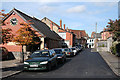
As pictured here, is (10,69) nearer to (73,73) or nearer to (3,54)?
(73,73)

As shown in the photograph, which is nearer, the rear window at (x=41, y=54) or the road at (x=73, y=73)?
the road at (x=73, y=73)

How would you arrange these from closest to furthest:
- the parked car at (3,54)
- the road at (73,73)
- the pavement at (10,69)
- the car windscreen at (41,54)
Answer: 1. the road at (73,73)
2. the pavement at (10,69)
3. the car windscreen at (41,54)
4. the parked car at (3,54)

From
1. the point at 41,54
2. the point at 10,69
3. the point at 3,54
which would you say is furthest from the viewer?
the point at 3,54

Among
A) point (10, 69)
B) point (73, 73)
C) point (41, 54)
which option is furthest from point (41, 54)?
point (73, 73)

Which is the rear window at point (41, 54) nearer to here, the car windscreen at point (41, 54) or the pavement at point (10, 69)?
the car windscreen at point (41, 54)

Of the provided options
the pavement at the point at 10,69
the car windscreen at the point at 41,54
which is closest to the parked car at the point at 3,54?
the pavement at the point at 10,69

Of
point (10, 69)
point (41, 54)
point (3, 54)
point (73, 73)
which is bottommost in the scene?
point (73, 73)

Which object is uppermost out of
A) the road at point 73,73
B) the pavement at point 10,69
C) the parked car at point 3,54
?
the parked car at point 3,54

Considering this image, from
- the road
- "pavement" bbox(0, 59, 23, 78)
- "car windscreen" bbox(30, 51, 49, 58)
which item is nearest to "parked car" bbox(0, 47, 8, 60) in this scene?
"pavement" bbox(0, 59, 23, 78)

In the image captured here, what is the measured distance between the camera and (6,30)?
31.5 ft

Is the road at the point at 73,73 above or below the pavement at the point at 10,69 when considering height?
below

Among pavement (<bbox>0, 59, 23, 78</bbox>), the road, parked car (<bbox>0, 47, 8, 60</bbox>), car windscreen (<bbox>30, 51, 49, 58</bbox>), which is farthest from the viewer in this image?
parked car (<bbox>0, 47, 8, 60</bbox>)

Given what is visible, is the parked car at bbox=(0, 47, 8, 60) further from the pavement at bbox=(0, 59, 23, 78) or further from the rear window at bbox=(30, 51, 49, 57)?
the rear window at bbox=(30, 51, 49, 57)

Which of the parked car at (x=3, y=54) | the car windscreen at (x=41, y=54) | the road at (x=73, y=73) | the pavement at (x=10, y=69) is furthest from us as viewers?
the parked car at (x=3, y=54)
